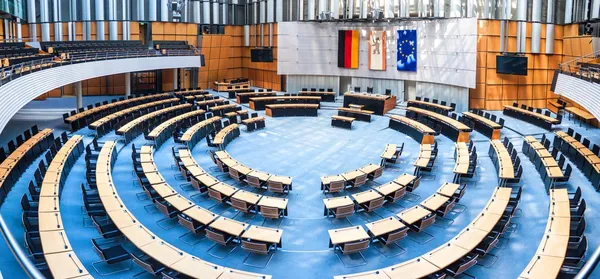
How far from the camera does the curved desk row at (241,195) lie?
41.2 ft

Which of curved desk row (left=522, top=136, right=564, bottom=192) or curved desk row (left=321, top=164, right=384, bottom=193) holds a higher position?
curved desk row (left=522, top=136, right=564, bottom=192)

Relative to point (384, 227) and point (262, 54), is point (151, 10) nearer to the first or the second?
point (262, 54)

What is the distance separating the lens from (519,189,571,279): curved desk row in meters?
8.51

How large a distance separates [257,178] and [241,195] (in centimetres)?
156

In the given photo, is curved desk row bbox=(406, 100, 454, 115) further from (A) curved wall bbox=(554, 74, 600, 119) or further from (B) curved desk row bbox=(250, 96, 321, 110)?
(A) curved wall bbox=(554, 74, 600, 119)

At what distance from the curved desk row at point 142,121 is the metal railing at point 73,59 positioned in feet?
12.4

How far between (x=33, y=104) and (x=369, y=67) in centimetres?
2170

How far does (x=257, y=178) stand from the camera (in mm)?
14789

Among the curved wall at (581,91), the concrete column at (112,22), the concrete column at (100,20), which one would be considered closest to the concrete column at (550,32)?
the curved wall at (581,91)

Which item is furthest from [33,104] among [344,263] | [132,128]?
[344,263]

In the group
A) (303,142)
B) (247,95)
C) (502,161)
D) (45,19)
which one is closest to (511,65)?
(502,161)

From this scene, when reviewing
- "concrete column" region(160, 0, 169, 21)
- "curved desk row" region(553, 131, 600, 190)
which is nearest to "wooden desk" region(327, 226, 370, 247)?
"curved desk row" region(553, 131, 600, 190)

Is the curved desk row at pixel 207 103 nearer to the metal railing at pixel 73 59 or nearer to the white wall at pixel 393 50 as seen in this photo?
the metal railing at pixel 73 59

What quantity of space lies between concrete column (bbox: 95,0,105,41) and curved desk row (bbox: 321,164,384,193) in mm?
25610
